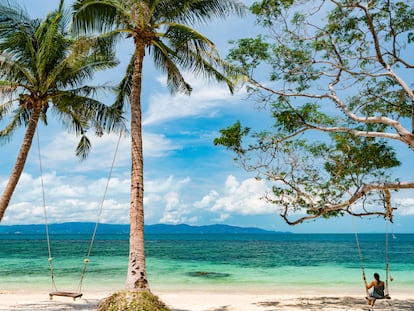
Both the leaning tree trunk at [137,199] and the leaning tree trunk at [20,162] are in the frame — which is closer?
the leaning tree trunk at [137,199]

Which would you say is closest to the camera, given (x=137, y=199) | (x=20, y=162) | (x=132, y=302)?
(x=132, y=302)

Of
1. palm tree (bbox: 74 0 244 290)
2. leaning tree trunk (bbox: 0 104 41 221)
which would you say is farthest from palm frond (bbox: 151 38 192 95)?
leaning tree trunk (bbox: 0 104 41 221)

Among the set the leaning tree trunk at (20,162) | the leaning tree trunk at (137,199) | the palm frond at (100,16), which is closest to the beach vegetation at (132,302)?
the leaning tree trunk at (137,199)

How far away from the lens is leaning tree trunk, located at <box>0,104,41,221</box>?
32.7 ft

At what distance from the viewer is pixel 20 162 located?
10312mm

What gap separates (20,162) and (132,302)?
531 centimetres

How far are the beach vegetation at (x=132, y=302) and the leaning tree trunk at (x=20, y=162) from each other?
4156 mm

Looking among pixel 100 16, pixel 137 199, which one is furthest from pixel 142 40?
pixel 137 199

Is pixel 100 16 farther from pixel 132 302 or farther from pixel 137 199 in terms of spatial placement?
pixel 132 302

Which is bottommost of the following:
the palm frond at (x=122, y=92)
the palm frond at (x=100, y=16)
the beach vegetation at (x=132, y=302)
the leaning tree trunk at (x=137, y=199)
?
the beach vegetation at (x=132, y=302)

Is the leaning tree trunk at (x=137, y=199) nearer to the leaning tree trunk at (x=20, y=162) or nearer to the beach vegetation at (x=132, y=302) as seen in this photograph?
the beach vegetation at (x=132, y=302)

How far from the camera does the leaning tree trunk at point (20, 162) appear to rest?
32.7 ft

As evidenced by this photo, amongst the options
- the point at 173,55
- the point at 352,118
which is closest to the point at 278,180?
the point at 352,118

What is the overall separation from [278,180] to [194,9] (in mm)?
5099
